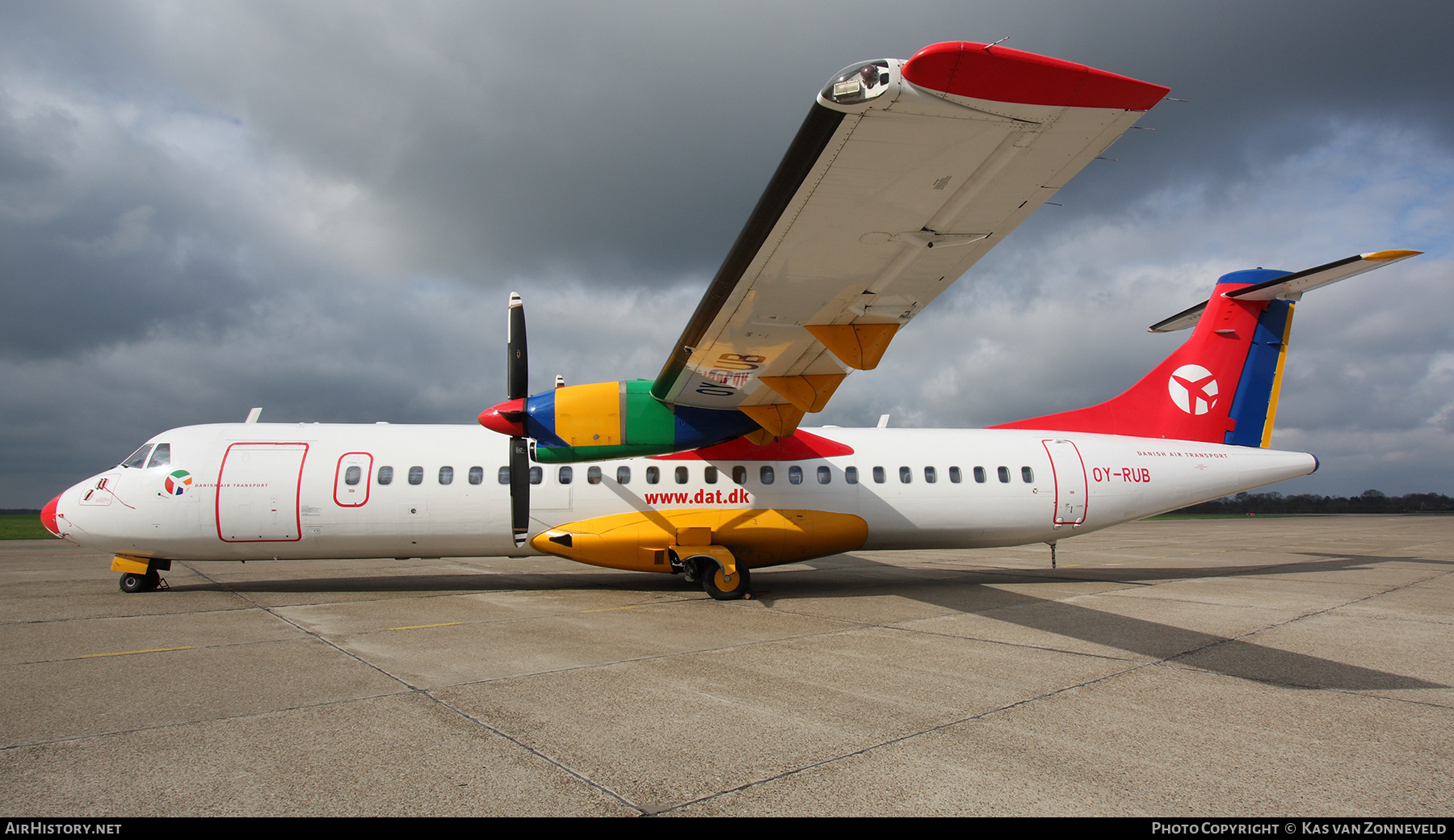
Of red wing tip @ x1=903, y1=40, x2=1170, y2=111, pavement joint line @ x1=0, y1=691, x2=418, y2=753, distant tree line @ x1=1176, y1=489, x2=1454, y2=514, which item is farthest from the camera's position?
distant tree line @ x1=1176, y1=489, x2=1454, y2=514

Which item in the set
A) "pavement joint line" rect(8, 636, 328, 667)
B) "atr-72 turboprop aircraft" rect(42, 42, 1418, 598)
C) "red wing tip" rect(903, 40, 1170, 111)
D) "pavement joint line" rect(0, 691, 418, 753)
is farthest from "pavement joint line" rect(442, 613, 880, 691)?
"red wing tip" rect(903, 40, 1170, 111)

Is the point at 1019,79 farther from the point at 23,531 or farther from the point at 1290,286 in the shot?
the point at 23,531

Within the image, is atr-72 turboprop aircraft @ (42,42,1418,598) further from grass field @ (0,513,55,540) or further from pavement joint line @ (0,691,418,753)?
grass field @ (0,513,55,540)

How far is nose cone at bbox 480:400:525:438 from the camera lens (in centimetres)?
937

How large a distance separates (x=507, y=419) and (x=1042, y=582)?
958 cm

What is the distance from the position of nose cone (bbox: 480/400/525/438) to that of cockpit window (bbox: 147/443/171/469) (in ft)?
17.5

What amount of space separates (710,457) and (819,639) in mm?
4319

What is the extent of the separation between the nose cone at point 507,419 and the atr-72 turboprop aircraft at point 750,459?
1.0 inches

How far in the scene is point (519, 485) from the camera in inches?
374

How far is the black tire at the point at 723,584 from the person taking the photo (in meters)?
10.0

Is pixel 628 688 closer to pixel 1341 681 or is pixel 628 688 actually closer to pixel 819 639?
pixel 819 639

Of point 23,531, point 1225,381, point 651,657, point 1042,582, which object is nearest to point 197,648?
point 651,657

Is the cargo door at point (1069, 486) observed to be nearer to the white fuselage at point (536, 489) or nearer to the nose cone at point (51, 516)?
the white fuselage at point (536, 489)

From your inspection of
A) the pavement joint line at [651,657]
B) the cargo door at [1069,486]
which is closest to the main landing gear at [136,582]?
the pavement joint line at [651,657]
